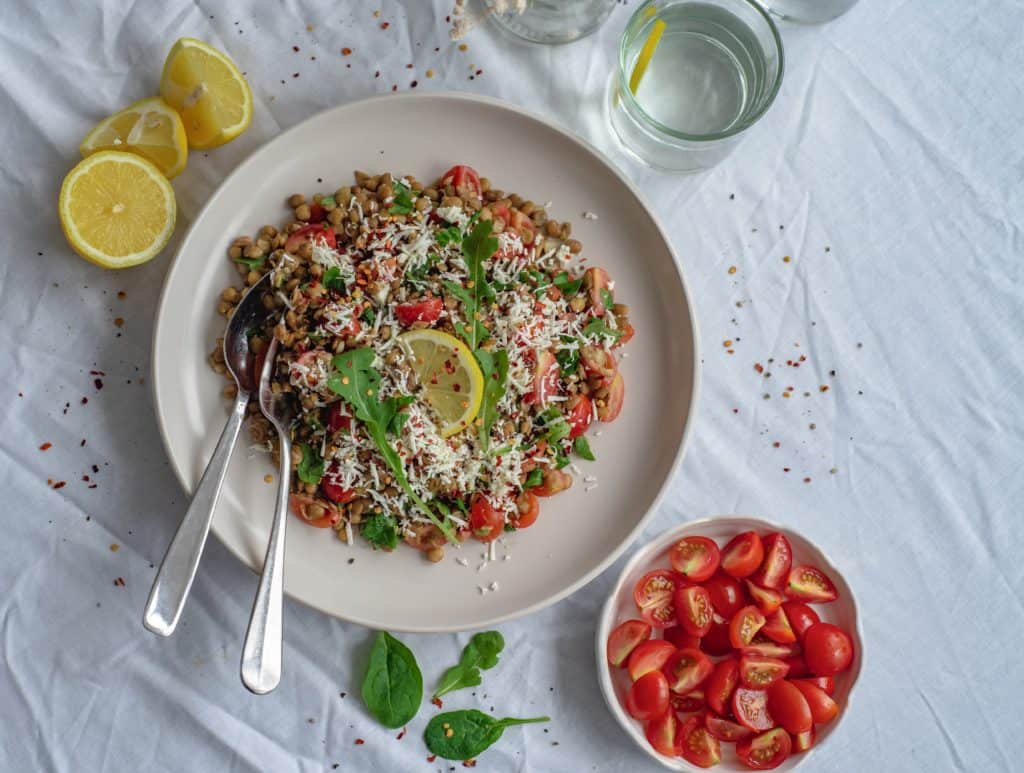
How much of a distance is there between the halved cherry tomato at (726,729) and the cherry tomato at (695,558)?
1.02 ft

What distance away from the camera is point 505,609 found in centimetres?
194

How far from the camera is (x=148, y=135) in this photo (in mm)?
1962

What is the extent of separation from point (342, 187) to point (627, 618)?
3.84 ft

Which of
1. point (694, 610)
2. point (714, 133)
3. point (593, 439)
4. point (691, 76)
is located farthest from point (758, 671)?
point (691, 76)

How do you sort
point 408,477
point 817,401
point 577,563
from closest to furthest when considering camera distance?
point 408,477 < point 577,563 < point 817,401

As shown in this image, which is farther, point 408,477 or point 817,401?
point 817,401

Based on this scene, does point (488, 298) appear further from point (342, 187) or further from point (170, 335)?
point (170, 335)

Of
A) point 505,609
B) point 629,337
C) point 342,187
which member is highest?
point 342,187

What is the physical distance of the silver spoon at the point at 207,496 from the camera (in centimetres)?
178

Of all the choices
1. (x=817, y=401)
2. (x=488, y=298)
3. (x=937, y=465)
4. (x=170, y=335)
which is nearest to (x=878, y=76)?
(x=817, y=401)

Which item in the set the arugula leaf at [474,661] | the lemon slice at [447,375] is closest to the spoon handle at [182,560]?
the lemon slice at [447,375]

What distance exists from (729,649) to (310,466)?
104cm

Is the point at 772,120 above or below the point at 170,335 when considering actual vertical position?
above

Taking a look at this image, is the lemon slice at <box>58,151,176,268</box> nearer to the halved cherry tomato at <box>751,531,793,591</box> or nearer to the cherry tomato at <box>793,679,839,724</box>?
the halved cherry tomato at <box>751,531,793,591</box>
